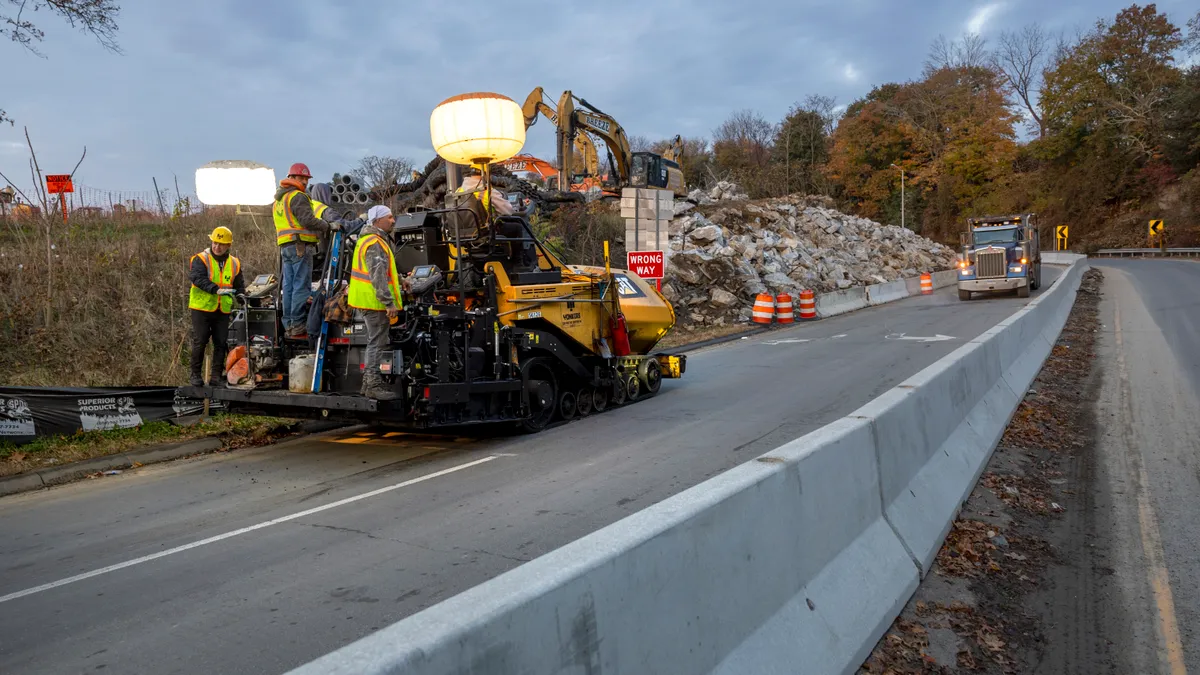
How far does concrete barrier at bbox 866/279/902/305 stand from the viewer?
2888cm

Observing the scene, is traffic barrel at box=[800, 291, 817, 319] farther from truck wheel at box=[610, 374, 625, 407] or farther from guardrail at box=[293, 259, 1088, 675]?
guardrail at box=[293, 259, 1088, 675]

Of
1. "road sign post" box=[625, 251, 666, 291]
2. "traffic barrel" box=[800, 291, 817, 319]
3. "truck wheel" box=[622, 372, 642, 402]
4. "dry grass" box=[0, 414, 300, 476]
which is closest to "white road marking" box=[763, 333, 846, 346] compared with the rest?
"road sign post" box=[625, 251, 666, 291]

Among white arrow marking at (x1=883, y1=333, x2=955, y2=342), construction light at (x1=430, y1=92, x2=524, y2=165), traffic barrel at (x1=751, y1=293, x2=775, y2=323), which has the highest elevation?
construction light at (x1=430, y1=92, x2=524, y2=165)

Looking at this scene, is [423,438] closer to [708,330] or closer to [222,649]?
[222,649]

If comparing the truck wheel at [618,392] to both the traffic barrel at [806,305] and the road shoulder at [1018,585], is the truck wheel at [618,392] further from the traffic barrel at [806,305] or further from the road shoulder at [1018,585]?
the traffic barrel at [806,305]

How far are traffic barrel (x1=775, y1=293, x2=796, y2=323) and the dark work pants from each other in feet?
54.0

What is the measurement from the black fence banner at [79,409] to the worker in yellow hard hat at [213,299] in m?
0.72

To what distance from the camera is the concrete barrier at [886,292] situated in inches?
1137

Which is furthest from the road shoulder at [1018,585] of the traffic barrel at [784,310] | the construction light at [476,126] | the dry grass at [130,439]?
the traffic barrel at [784,310]

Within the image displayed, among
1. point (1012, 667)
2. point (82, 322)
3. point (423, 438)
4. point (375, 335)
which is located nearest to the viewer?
point (1012, 667)

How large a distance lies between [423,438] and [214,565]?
406 cm

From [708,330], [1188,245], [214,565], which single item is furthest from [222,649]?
[1188,245]

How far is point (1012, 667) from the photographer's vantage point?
3.88 metres

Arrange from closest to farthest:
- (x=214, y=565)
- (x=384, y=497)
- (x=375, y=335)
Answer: (x=214, y=565), (x=384, y=497), (x=375, y=335)
